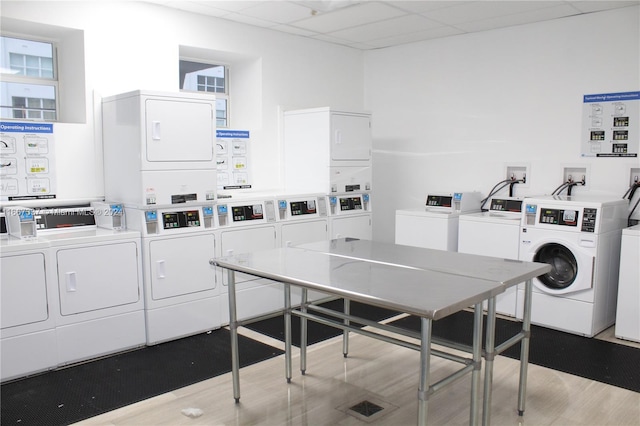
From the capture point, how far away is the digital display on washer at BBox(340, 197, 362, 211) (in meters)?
5.27

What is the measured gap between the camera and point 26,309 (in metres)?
3.33

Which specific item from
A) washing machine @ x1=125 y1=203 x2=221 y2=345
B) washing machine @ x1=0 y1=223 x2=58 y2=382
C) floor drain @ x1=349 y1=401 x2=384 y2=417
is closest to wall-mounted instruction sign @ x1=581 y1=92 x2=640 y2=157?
floor drain @ x1=349 y1=401 x2=384 y2=417

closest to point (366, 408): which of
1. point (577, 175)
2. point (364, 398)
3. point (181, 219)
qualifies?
point (364, 398)

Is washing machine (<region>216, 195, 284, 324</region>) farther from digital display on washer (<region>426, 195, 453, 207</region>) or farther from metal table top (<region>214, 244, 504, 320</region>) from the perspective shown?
digital display on washer (<region>426, 195, 453, 207</region>)

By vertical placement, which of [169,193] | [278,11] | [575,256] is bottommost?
[575,256]

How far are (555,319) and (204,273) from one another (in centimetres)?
296

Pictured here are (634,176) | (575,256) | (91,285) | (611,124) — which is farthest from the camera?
(611,124)

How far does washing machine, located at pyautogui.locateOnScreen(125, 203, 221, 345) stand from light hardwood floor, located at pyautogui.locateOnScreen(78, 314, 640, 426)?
2.81 feet

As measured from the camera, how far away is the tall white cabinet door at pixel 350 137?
5.06m

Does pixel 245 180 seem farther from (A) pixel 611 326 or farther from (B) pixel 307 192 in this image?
(A) pixel 611 326

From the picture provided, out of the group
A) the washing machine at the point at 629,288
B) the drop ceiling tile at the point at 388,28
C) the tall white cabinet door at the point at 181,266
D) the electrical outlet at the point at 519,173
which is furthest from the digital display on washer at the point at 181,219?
the washing machine at the point at 629,288

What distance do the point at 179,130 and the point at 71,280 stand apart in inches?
53.7

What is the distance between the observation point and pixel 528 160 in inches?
199

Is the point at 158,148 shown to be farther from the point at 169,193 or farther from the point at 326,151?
the point at 326,151
